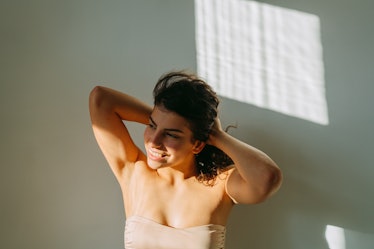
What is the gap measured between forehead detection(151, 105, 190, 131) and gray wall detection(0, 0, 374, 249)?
0.33m

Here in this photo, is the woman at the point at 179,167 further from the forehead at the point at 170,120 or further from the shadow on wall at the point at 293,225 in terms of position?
the shadow on wall at the point at 293,225

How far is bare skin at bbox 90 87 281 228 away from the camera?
107 cm

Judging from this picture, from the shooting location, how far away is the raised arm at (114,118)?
1188 mm

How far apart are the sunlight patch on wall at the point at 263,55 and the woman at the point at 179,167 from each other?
195 millimetres

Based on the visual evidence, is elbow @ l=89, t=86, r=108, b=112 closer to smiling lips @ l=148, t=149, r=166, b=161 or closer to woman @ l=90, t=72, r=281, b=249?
woman @ l=90, t=72, r=281, b=249

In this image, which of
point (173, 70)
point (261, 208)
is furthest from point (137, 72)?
point (261, 208)

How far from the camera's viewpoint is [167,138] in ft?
3.53

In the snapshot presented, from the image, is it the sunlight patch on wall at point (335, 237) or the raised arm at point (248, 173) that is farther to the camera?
the sunlight patch on wall at point (335, 237)

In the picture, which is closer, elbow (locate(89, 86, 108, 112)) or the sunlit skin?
the sunlit skin

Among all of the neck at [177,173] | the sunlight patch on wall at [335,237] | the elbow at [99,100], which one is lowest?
the sunlight patch on wall at [335,237]

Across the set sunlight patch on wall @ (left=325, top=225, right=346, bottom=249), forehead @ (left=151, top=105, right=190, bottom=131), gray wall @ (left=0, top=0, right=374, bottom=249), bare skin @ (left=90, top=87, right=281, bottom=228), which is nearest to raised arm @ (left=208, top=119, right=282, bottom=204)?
bare skin @ (left=90, top=87, right=281, bottom=228)

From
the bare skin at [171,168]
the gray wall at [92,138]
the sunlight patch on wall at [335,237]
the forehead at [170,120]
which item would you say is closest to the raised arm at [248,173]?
the bare skin at [171,168]

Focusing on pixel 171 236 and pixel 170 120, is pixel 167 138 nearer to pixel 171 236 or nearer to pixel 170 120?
pixel 170 120

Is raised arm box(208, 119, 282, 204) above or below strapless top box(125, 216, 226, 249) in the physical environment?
above
